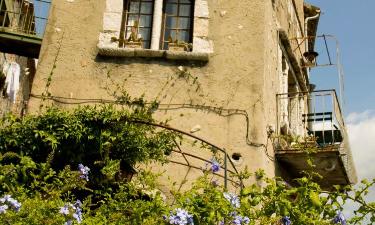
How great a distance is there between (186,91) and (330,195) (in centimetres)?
388

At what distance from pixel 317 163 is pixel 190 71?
2.32 metres

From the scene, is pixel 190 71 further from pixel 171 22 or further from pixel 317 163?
pixel 317 163

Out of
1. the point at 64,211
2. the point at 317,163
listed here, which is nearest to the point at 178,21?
the point at 317,163

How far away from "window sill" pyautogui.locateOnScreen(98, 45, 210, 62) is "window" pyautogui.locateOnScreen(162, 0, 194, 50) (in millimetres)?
380

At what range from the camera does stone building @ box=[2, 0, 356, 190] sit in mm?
7891

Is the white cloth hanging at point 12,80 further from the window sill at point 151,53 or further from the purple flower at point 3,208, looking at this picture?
the purple flower at point 3,208

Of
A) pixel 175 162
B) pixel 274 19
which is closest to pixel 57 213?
pixel 175 162

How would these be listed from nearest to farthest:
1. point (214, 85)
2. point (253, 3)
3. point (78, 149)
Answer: point (78, 149) → point (214, 85) → point (253, 3)

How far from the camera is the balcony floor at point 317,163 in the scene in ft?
26.8

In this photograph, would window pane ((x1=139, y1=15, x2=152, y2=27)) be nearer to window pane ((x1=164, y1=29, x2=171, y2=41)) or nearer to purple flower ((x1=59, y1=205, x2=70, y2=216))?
window pane ((x1=164, y1=29, x2=171, y2=41))

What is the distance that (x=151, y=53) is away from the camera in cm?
822

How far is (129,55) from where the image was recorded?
8250mm

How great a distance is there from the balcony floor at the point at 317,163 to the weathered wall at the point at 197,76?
0.36 meters

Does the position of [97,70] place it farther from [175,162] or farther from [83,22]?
[175,162]
